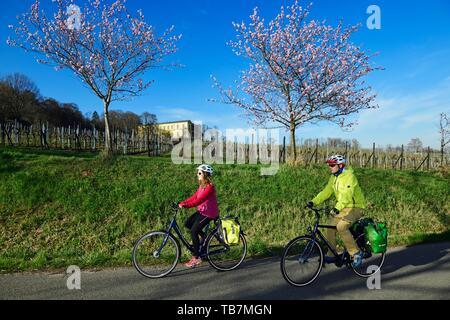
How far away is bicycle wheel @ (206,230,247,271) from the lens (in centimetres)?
555

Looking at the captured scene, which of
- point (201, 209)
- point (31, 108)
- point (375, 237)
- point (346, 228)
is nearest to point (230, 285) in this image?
point (201, 209)

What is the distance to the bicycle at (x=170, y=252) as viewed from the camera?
518cm

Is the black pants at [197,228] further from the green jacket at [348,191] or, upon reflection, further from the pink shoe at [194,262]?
the green jacket at [348,191]

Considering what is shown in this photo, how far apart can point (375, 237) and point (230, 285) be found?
2658 millimetres

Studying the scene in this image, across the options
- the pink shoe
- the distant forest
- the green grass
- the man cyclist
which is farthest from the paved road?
the distant forest

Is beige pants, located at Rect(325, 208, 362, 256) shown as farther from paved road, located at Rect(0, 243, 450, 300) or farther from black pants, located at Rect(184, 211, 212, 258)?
black pants, located at Rect(184, 211, 212, 258)

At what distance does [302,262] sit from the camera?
191 inches

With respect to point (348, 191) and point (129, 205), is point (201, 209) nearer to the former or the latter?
point (348, 191)

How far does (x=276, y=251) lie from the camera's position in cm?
674

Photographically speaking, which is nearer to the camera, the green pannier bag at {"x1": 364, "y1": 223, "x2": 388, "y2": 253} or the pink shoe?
the green pannier bag at {"x1": 364, "y1": 223, "x2": 388, "y2": 253}

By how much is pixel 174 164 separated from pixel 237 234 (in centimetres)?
964

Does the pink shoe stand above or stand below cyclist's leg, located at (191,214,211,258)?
below

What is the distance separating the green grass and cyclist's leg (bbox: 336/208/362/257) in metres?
1.90
